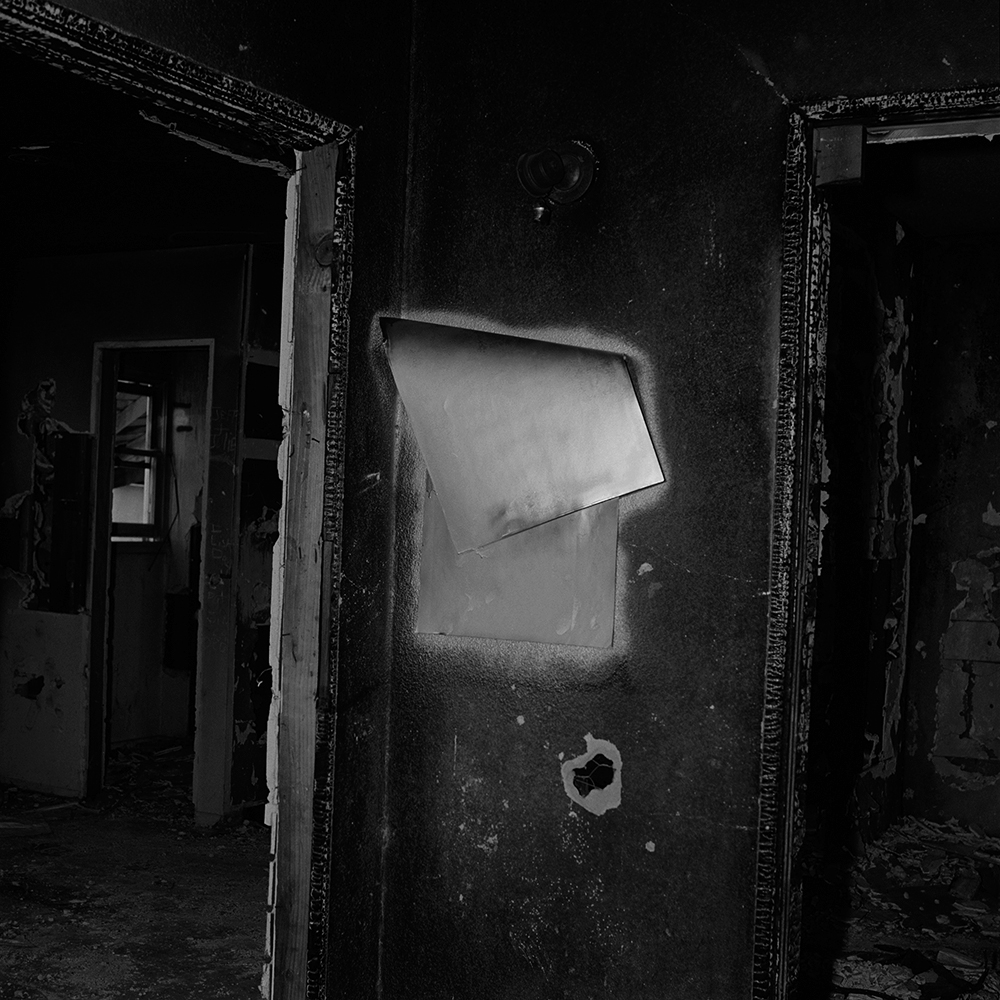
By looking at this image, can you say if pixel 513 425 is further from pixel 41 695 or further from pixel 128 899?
pixel 41 695

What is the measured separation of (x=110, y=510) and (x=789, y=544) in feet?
12.5

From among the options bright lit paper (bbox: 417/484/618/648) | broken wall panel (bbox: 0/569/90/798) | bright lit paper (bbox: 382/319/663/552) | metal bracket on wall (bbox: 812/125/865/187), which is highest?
metal bracket on wall (bbox: 812/125/865/187)

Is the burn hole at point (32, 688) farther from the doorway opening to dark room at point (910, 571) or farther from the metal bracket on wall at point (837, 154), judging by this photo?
the metal bracket on wall at point (837, 154)

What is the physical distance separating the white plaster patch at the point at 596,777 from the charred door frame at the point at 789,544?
0.93ft

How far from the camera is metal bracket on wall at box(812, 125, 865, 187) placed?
6.97 feet

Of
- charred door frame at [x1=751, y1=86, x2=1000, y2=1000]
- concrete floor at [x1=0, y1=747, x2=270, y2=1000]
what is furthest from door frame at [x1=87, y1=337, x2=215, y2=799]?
charred door frame at [x1=751, y1=86, x2=1000, y2=1000]

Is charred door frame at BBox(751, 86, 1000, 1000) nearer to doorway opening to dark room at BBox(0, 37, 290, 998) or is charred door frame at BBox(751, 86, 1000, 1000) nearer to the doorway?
doorway opening to dark room at BBox(0, 37, 290, 998)

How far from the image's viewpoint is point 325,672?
233cm

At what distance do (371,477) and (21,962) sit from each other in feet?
6.80

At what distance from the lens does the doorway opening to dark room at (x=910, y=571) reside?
433 centimetres

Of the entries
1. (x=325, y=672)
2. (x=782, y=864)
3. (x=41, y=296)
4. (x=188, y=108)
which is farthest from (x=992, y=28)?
(x=41, y=296)

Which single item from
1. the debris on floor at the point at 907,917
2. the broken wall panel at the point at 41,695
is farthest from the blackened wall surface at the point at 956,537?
the broken wall panel at the point at 41,695

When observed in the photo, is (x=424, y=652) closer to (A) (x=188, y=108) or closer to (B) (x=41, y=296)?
(A) (x=188, y=108)

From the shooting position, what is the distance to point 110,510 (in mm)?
5203
